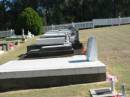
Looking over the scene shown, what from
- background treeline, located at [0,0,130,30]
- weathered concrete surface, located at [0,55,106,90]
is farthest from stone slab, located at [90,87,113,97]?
background treeline, located at [0,0,130,30]

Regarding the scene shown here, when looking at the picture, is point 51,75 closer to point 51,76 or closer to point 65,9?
point 51,76

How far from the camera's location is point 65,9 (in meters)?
55.5

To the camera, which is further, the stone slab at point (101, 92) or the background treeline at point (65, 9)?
the background treeline at point (65, 9)

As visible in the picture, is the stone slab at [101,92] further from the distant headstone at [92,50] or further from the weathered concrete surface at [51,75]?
the distant headstone at [92,50]

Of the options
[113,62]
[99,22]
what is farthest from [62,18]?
[113,62]

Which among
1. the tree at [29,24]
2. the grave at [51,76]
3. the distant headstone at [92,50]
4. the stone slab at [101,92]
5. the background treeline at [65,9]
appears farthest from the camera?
the background treeline at [65,9]

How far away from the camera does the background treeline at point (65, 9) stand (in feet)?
181

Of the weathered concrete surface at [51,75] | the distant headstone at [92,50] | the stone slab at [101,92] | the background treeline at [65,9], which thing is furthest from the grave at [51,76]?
the background treeline at [65,9]

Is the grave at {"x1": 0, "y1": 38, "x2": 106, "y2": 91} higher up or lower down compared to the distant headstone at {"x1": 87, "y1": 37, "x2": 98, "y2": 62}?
lower down

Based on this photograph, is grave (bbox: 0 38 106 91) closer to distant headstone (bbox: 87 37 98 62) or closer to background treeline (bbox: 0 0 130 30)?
distant headstone (bbox: 87 37 98 62)

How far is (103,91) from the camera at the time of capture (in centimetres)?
867

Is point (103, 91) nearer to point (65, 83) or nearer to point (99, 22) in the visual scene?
point (65, 83)

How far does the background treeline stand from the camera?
5506 centimetres

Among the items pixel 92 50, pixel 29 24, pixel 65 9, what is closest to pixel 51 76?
pixel 92 50
